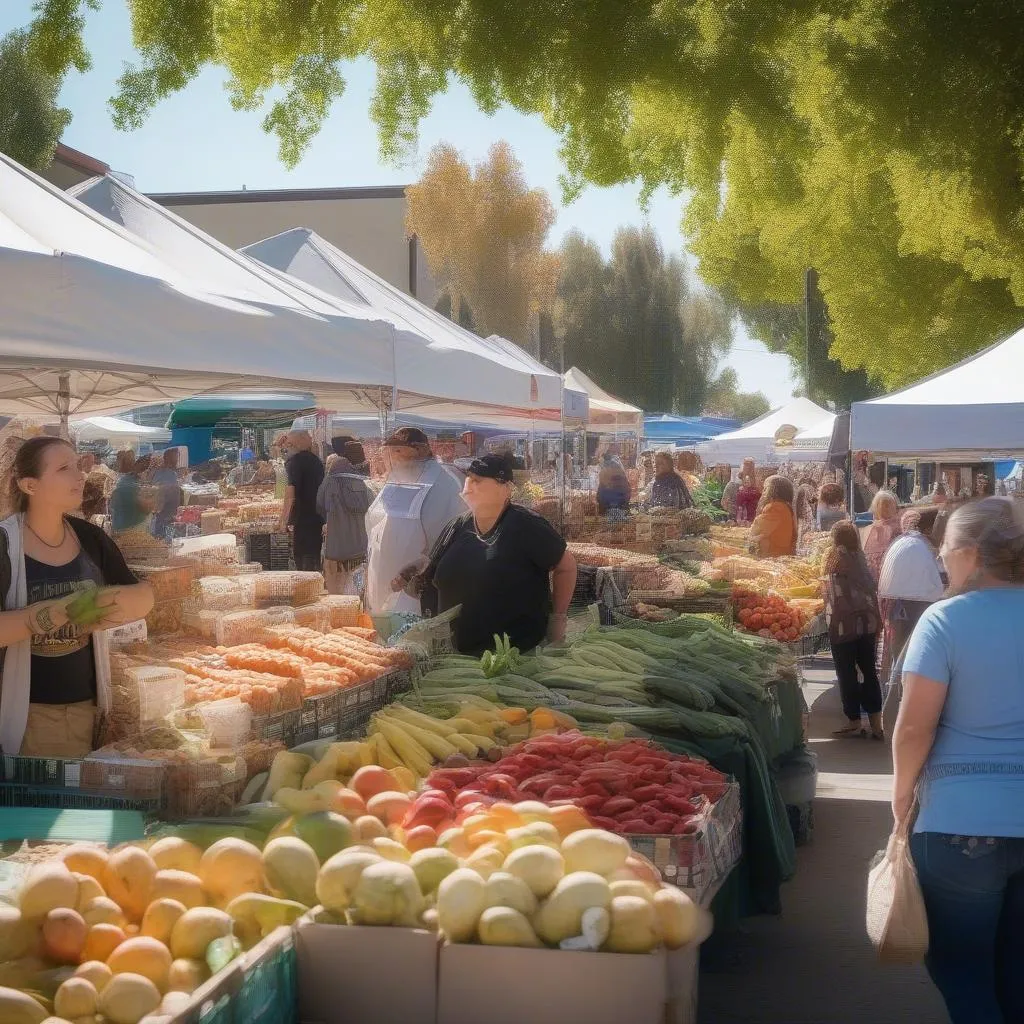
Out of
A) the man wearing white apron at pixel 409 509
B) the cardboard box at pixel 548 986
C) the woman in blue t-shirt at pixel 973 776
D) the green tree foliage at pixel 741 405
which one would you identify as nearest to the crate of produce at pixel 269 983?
the cardboard box at pixel 548 986

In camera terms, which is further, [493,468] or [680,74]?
[493,468]

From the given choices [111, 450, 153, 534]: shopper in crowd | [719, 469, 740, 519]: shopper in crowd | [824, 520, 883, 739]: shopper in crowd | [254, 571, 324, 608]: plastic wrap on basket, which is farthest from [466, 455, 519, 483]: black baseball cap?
[719, 469, 740, 519]: shopper in crowd

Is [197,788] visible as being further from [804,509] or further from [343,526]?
[804,509]

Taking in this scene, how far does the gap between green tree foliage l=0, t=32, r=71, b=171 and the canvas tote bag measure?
1355 inches

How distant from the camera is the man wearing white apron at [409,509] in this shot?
812 centimetres

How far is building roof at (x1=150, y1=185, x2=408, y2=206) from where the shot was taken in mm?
45031

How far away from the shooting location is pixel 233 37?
594 centimetres

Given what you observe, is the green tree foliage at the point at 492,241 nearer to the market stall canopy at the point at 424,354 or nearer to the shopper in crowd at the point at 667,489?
the shopper in crowd at the point at 667,489

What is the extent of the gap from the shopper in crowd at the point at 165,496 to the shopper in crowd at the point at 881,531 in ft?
25.9

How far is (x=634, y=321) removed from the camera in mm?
56125

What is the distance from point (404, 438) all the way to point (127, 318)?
3201mm

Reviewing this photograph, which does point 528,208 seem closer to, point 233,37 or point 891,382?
point 891,382

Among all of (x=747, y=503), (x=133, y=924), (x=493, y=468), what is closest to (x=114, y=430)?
(x=747, y=503)

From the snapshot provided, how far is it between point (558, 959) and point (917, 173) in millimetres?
4964
